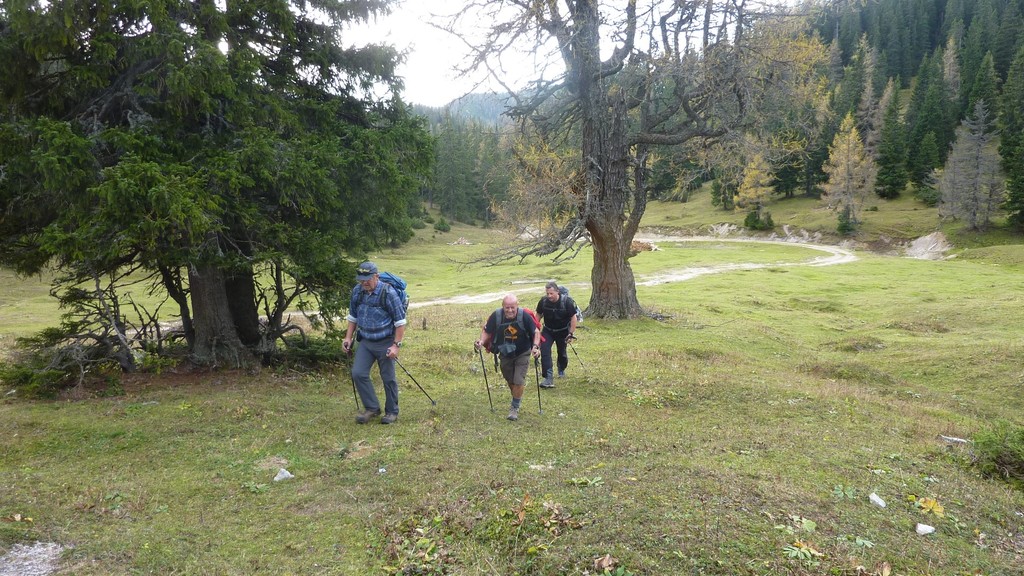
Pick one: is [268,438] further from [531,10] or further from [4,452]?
[531,10]

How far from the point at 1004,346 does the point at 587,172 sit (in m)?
11.5

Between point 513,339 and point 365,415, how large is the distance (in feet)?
8.03

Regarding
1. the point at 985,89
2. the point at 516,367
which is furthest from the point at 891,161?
the point at 516,367

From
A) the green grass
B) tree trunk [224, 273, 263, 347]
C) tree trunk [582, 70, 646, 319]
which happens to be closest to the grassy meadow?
tree trunk [224, 273, 263, 347]

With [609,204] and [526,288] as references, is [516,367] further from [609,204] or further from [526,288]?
[526,288]

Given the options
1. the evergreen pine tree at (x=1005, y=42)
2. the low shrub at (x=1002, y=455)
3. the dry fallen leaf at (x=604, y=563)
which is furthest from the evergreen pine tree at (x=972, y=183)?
the dry fallen leaf at (x=604, y=563)

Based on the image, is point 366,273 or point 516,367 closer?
point 366,273

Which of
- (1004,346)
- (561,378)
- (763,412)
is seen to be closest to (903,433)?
(763,412)

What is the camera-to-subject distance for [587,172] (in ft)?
56.4

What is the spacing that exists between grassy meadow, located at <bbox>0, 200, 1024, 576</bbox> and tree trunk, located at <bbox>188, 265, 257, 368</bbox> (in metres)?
0.41

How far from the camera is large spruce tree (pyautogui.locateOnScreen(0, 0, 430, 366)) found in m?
7.28

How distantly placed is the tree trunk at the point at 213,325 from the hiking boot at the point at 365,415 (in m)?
3.46

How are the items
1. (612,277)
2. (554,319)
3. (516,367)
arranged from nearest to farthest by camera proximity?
(516,367)
(554,319)
(612,277)

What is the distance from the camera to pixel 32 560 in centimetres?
424
